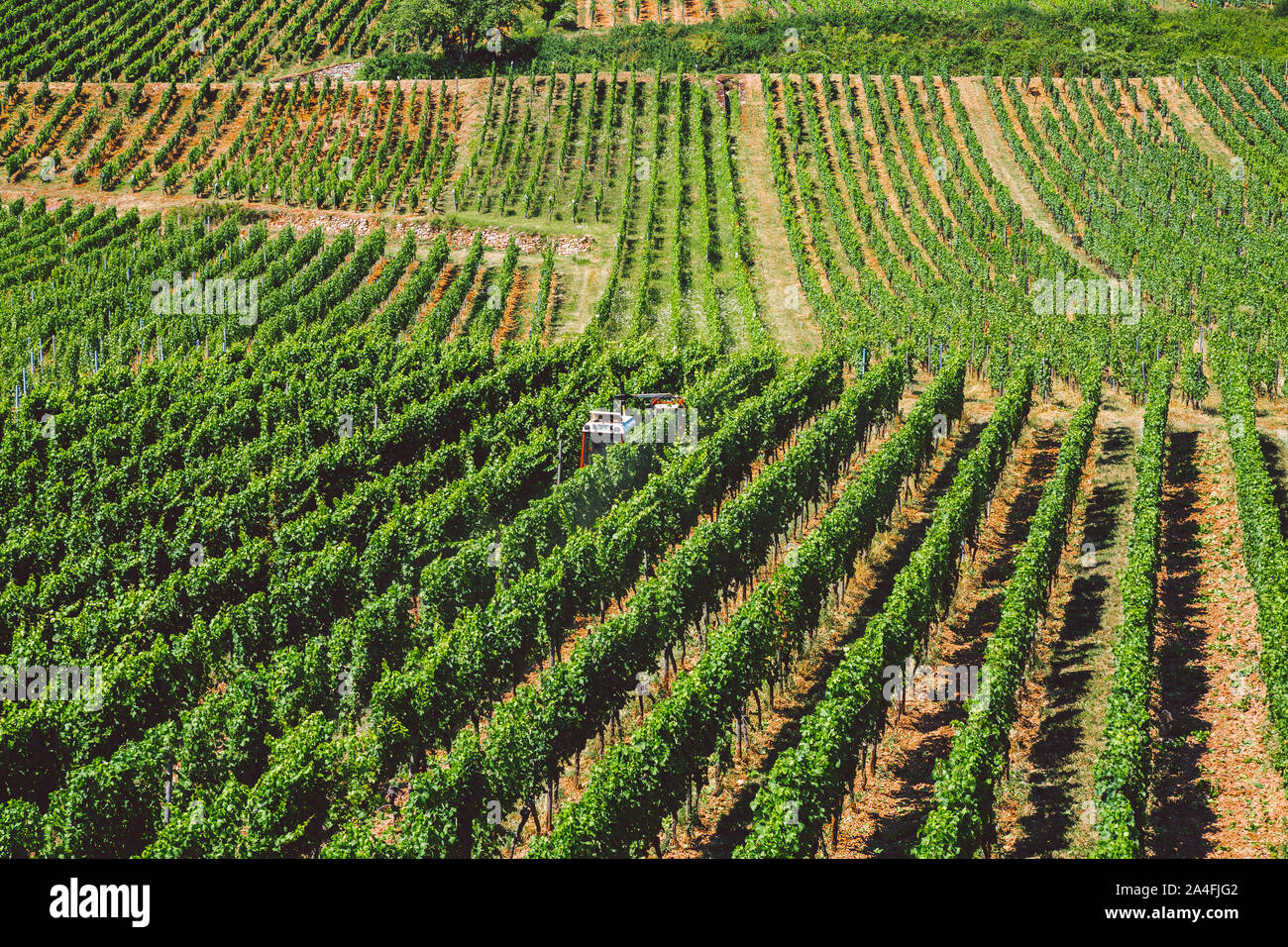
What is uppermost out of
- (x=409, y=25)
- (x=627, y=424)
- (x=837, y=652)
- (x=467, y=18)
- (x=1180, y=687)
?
(x=467, y=18)

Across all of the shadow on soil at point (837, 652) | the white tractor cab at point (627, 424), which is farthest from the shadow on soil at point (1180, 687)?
the white tractor cab at point (627, 424)

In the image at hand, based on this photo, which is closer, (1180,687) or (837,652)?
(1180,687)

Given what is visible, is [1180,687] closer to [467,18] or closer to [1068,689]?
[1068,689]

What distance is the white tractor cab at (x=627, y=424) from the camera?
4125 centimetres

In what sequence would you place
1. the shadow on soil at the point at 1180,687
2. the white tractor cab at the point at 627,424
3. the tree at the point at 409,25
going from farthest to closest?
the tree at the point at 409,25
the white tractor cab at the point at 627,424
the shadow on soil at the point at 1180,687

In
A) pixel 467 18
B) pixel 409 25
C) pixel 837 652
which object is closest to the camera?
pixel 837 652

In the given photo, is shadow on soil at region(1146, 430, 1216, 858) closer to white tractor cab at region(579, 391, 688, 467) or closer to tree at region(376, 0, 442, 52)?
white tractor cab at region(579, 391, 688, 467)

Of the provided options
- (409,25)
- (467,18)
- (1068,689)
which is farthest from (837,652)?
(409,25)

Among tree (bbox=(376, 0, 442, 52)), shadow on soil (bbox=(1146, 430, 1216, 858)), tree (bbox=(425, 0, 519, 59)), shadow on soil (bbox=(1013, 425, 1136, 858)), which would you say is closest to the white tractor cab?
shadow on soil (bbox=(1013, 425, 1136, 858))

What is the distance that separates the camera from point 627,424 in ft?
138

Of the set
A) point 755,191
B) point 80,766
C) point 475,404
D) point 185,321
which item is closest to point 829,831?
point 80,766

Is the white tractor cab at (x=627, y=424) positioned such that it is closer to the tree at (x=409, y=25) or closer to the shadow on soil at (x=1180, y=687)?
the shadow on soil at (x=1180, y=687)

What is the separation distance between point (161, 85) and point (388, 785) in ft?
264

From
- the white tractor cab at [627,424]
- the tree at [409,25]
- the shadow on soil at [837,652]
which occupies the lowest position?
the shadow on soil at [837,652]
